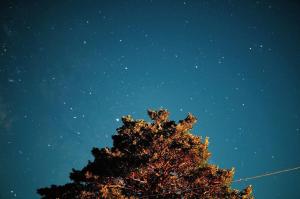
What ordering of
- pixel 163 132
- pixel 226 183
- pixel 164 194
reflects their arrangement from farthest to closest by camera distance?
pixel 163 132 < pixel 226 183 < pixel 164 194

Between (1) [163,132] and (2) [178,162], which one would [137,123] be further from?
(2) [178,162]

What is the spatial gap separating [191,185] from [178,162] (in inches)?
47.7

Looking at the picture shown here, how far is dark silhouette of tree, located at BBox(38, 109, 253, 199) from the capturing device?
13133mm

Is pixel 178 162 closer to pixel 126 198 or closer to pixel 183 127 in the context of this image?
pixel 183 127

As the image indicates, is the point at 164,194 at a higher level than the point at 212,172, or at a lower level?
lower

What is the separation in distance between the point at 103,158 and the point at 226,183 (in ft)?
20.2

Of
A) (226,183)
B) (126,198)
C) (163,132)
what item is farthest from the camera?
(163,132)

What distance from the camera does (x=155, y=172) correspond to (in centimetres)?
1367

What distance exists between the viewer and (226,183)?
13.7 m

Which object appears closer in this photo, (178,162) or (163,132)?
(178,162)

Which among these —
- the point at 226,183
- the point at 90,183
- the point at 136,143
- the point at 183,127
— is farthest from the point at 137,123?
the point at 226,183

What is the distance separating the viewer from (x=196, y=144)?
14.5 meters

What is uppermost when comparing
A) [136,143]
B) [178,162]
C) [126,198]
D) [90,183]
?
[136,143]

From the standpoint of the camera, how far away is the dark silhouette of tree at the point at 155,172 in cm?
1313
